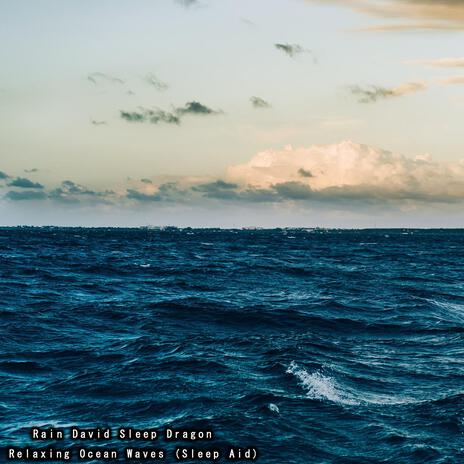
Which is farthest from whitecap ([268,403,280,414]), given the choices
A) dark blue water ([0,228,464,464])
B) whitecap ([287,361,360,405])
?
whitecap ([287,361,360,405])

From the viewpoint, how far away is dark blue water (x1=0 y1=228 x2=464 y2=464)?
19.7 meters

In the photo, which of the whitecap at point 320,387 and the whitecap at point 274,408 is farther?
the whitecap at point 320,387

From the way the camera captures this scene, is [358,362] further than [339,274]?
No

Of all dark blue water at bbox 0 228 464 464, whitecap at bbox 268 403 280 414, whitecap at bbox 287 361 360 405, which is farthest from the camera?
whitecap at bbox 287 361 360 405

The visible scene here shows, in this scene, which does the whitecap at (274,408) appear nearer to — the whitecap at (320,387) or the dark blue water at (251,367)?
→ the dark blue water at (251,367)

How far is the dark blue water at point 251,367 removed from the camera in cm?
1966

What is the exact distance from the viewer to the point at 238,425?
20094 millimetres

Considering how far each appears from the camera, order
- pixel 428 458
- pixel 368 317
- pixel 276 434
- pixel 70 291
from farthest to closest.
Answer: pixel 70 291 → pixel 368 317 → pixel 276 434 → pixel 428 458

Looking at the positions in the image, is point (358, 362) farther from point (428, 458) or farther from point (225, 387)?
point (428, 458)

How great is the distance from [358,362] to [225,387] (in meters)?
9.01

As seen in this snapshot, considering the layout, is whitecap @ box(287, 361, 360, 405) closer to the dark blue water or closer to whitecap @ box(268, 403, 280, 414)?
the dark blue water

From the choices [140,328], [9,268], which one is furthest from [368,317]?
[9,268]

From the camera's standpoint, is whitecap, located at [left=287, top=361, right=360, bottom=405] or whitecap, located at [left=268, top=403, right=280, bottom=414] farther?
whitecap, located at [left=287, top=361, right=360, bottom=405]

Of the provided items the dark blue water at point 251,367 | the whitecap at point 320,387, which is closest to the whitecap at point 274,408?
the dark blue water at point 251,367
